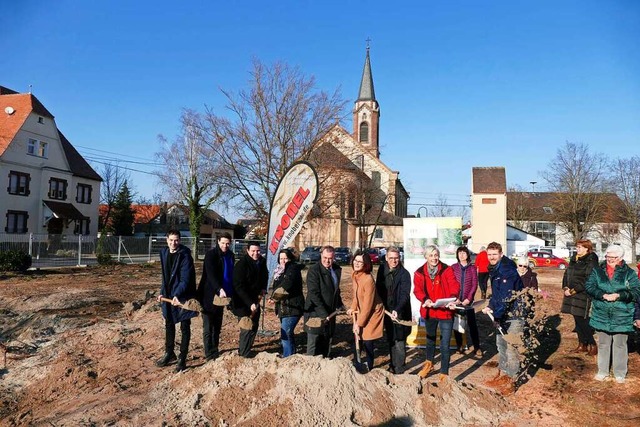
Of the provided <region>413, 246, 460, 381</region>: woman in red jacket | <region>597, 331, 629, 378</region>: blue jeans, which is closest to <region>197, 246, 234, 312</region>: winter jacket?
<region>413, 246, 460, 381</region>: woman in red jacket

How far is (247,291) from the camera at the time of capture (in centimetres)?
614

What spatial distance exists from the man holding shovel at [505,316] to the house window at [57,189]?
37.3 m

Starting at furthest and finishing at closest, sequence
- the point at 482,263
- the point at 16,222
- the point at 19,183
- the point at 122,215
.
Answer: the point at 122,215
the point at 19,183
the point at 16,222
the point at 482,263

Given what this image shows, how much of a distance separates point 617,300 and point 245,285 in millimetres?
4809

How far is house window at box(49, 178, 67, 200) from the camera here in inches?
1388

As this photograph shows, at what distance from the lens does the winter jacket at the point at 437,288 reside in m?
5.88

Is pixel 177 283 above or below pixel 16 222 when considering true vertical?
below

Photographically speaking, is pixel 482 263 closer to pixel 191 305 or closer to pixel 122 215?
pixel 191 305

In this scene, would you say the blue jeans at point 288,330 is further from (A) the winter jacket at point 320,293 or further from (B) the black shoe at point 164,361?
(B) the black shoe at point 164,361

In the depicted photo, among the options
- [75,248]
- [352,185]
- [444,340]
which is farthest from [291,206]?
[75,248]

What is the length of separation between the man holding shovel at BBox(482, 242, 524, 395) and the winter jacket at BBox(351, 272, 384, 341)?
1501 millimetres

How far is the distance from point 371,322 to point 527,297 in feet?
6.76

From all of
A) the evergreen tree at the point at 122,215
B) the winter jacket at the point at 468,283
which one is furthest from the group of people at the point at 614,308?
the evergreen tree at the point at 122,215

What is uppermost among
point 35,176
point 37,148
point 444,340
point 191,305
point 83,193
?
point 37,148
